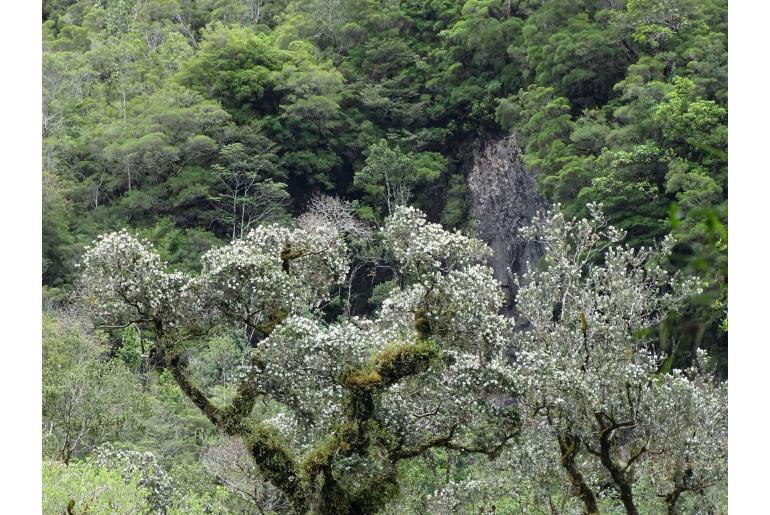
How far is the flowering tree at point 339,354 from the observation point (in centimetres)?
753

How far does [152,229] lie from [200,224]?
50.1 inches

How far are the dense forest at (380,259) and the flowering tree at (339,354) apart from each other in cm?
2

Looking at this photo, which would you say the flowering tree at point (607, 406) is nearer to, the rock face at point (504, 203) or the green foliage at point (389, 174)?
the rock face at point (504, 203)

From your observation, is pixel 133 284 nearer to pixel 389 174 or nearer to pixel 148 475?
pixel 148 475

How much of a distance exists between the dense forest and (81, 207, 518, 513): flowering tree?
0.08 feet

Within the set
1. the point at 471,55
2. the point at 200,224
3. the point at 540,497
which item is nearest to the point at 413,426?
the point at 540,497

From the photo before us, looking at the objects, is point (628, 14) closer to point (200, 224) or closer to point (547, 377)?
point (200, 224)

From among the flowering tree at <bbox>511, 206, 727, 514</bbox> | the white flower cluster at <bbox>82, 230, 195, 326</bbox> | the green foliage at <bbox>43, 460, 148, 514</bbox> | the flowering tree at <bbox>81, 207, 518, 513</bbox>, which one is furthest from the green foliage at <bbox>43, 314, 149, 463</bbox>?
the flowering tree at <bbox>511, 206, 727, 514</bbox>

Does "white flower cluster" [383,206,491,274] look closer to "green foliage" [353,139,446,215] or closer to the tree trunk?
the tree trunk

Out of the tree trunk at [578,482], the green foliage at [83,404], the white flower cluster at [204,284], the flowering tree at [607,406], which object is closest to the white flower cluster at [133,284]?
the white flower cluster at [204,284]

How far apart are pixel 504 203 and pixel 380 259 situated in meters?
3.50

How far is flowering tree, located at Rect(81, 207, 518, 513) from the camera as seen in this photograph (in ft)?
24.7

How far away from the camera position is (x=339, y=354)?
7.52 metres

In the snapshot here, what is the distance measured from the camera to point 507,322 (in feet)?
26.4
